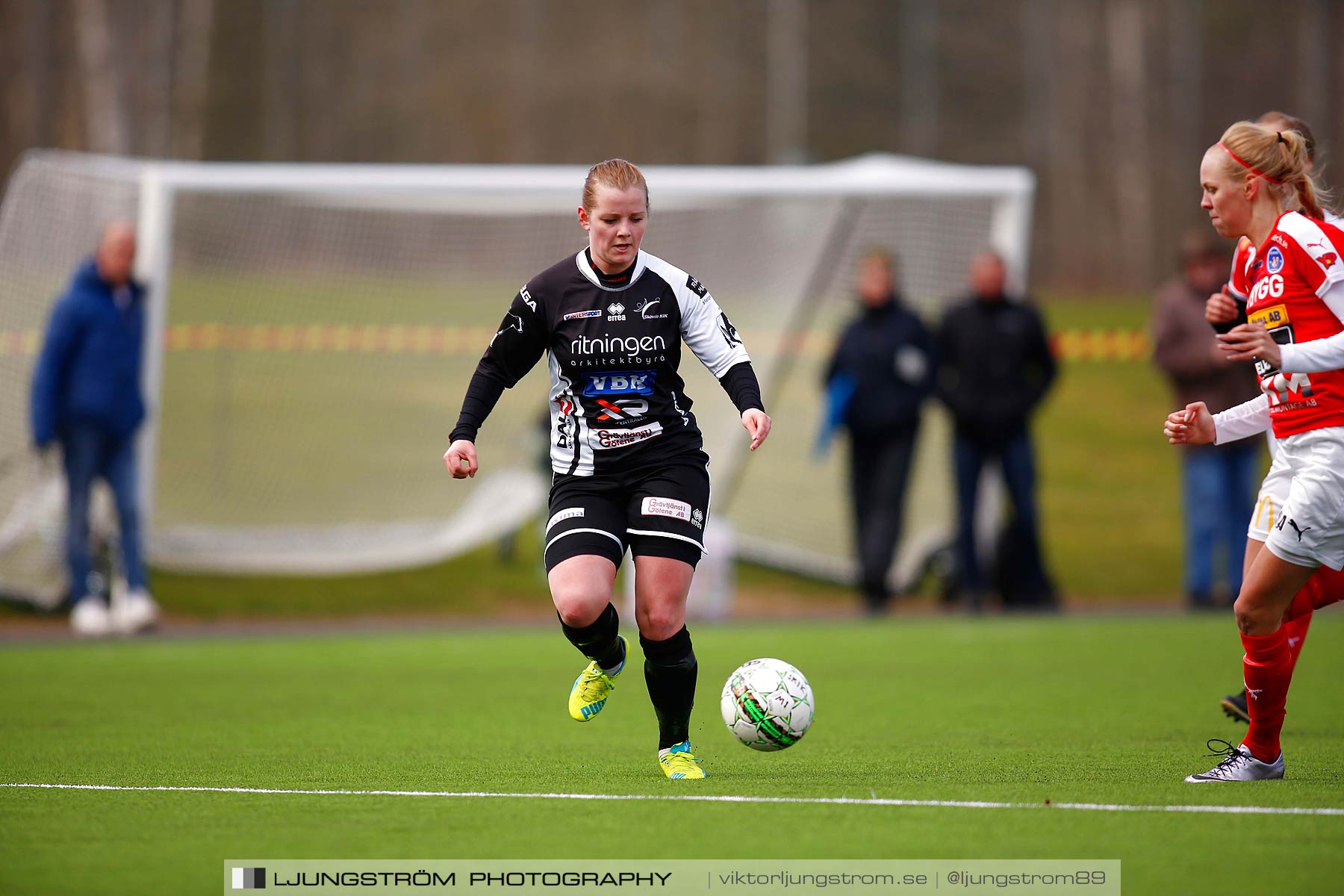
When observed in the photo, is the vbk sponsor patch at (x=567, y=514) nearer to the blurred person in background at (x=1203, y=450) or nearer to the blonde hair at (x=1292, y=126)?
the blonde hair at (x=1292, y=126)

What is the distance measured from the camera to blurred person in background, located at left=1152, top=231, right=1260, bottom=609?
12867 mm

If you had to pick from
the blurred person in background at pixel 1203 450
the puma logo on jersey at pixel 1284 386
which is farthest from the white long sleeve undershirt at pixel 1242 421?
the blurred person in background at pixel 1203 450

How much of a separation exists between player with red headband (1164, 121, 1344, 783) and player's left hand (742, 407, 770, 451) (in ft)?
4.14

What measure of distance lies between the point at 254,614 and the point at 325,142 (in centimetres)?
901

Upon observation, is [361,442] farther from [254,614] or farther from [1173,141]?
[1173,141]

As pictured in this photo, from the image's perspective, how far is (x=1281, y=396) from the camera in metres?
5.57

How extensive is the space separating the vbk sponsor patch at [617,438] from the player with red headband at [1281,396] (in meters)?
1.68

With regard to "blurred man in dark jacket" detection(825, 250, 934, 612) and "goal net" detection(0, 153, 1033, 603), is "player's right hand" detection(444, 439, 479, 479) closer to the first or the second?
"blurred man in dark jacket" detection(825, 250, 934, 612)

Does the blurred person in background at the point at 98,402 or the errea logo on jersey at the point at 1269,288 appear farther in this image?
the blurred person in background at the point at 98,402

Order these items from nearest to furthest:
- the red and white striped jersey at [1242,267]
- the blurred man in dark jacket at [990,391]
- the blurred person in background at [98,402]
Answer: the red and white striped jersey at [1242,267] → the blurred person in background at [98,402] → the blurred man in dark jacket at [990,391]

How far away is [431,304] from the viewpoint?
1461 cm

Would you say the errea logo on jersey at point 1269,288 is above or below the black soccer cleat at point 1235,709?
above

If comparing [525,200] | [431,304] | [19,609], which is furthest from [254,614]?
[525,200]

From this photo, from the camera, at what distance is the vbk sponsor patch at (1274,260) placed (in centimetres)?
550
